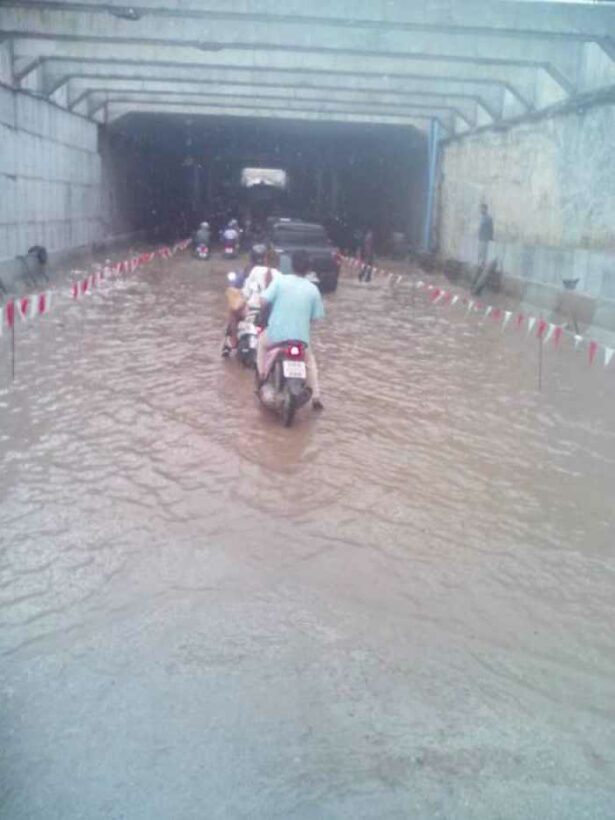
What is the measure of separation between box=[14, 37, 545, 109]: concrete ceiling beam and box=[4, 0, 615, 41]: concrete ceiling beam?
12.5 feet

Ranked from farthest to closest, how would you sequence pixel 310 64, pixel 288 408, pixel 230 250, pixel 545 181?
1. pixel 230 250
2. pixel 310 64
3. pixel 545 181
4. pixel 288 408

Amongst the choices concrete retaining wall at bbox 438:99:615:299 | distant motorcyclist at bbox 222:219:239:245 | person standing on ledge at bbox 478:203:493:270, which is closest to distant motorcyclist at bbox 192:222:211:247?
distant motorcyclist at bbox 222:219:239:245

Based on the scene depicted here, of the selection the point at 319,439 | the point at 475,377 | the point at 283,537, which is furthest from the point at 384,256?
the point at 283,537

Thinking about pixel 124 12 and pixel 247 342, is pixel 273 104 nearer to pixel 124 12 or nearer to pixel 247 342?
pixel 124 12

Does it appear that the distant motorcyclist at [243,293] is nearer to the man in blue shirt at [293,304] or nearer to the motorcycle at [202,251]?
the man in blue shirt at [293,304]

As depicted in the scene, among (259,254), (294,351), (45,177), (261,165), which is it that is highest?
(261,165)

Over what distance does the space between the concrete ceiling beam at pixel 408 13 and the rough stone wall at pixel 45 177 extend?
155 inches

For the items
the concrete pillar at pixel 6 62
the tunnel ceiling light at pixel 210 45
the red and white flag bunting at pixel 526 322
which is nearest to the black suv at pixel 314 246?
the red and white flag bunting at pixel 526 322

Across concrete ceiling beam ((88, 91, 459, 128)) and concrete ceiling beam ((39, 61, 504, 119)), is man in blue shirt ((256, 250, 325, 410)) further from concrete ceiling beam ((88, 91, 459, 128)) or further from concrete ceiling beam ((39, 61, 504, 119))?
concrete ceiling beam ((88, 91, 459, 128))

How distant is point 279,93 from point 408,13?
10.7m

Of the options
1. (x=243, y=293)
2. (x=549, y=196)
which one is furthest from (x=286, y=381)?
(x=549, y=196)

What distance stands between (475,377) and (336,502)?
5.88 metres

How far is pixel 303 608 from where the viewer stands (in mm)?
5102

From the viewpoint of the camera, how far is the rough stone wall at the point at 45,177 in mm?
19688
